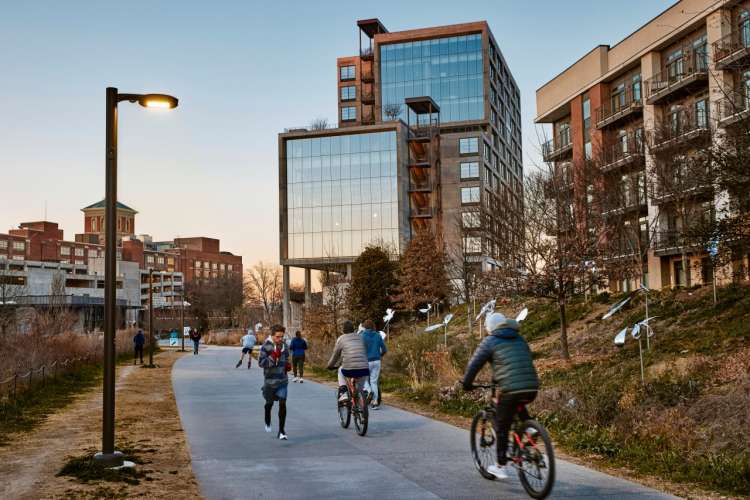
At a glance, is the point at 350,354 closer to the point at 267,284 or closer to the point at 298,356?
the point at 298,356

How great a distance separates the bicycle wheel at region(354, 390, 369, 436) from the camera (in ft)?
37.3

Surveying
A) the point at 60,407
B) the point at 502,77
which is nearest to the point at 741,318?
the point at 60,407

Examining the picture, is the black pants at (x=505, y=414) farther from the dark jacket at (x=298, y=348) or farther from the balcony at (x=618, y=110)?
the balcony at (x=618, y=110)

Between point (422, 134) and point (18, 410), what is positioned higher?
point (422, 134)

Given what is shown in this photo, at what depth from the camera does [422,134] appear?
82.8 metres

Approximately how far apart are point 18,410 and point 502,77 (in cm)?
8941

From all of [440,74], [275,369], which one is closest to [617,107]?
[275,369]

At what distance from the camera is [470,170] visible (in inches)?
3223

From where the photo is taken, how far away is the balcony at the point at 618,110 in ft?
129

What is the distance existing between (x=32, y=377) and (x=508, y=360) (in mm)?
16364

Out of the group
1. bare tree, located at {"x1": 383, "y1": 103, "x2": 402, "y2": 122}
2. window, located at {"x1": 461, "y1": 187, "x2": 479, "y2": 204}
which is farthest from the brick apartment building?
bare tree, located at {"x1": 383, "y1": 103, "x2": 402, "y2": 122}

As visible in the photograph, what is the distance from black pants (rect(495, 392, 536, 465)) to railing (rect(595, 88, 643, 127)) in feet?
115

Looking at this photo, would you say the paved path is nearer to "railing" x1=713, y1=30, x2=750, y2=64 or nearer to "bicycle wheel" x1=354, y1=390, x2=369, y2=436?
"bicycle wheel" x1=354, y1=390, x2=369, y2=436

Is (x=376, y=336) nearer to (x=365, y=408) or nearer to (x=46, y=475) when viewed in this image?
(x=365, y=408)
